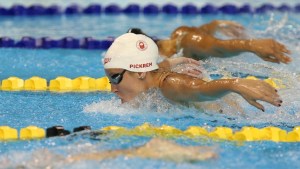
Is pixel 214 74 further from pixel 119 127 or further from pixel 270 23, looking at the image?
pixel 270 23

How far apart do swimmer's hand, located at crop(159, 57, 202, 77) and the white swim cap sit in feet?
1.17

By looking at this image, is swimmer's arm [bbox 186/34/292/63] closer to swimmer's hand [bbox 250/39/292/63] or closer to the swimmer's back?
swimmer's hand [bbox 250/39/292/63]

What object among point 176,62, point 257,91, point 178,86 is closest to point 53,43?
point 176,62

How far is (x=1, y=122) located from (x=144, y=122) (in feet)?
2.68

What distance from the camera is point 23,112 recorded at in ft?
14.9

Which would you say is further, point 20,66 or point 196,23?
point 196,23

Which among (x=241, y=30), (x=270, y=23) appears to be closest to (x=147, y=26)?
(x=270, y=23)

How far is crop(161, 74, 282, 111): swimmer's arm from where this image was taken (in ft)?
11.7

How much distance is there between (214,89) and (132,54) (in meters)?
0.58

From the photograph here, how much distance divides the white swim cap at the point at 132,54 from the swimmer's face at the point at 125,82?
1.3 inches

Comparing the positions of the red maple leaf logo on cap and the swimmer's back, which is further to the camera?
the red maple leaf logo on cap

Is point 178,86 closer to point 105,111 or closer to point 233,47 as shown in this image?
point 105,111

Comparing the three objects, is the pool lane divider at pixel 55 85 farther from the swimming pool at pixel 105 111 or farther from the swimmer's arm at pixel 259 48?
the swimmer's arm at pixel 259 48

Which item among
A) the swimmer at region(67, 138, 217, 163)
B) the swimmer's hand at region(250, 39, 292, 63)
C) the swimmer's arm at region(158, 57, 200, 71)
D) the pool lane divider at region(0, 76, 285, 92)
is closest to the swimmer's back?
the swimmer's arm at region(158, 57, 200, 71)
